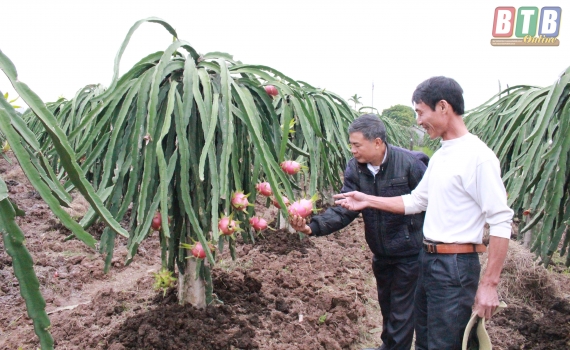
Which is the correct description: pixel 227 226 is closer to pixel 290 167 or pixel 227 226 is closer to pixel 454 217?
pixel 290 167

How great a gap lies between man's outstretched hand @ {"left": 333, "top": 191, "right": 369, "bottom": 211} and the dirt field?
86 centimetres

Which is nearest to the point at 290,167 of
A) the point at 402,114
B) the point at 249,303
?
the point at 249,303

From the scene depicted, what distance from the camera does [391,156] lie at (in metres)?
2.64

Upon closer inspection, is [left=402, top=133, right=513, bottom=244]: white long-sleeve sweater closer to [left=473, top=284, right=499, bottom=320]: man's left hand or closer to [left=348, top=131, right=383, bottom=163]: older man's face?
[left=473, top=284, right=499, bottom=320]: man's left hand

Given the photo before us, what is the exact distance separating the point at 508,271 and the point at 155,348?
3281 millimetres

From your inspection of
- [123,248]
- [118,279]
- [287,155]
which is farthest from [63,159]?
[123,248]

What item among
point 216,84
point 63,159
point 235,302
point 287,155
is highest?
point 216,84

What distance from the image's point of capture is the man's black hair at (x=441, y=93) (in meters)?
1.93

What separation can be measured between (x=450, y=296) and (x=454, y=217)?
339 millimetres

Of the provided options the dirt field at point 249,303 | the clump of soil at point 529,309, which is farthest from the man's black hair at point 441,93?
the clump of soil at point 529,309

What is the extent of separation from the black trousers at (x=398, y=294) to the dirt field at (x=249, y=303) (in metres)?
0.30

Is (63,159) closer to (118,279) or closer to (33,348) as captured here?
(33,348)

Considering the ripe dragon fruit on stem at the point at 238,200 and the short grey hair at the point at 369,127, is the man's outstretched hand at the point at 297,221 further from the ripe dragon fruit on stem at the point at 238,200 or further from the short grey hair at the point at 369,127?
the short grey hair at the point at 369,127

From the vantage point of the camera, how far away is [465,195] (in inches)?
76.2
